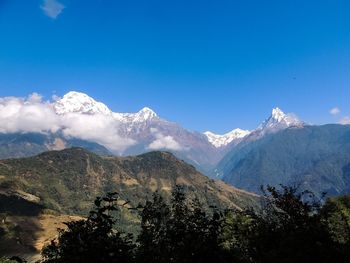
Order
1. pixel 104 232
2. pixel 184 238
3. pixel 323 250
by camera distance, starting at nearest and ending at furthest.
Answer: pixel 104 232
pixel 184 238
pixel 323 250

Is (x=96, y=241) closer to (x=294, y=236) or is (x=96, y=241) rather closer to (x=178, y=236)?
(x=178, y=236)

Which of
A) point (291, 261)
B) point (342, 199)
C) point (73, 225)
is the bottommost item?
point (291, 261)

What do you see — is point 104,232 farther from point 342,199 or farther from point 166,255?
point 342,199

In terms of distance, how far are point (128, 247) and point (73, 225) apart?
9.30ft

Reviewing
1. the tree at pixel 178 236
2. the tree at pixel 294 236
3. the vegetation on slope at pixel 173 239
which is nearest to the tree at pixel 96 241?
the vegetation on slope at pixel 173 239

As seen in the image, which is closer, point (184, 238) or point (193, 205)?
point (184, 238)

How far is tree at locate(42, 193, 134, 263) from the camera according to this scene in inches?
793

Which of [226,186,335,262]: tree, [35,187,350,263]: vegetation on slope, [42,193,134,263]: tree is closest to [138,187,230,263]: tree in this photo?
[35,187,350,263]: vegetation on slope

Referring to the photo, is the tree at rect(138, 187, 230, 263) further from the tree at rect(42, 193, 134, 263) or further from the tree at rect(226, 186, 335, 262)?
the tree at rect(226, 186, 335, 262)

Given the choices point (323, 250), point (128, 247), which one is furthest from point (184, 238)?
point (323, 250)

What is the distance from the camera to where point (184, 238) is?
27.2 meters

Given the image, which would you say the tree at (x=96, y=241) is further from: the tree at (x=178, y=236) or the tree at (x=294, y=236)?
the tree at (x=294, y=236)

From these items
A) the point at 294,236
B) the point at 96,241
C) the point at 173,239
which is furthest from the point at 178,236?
the point at 294,236

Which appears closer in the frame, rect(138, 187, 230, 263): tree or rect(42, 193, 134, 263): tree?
rect(42, 193, 134, 263): tree
